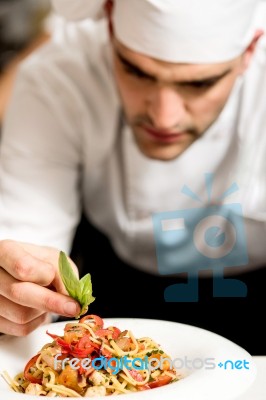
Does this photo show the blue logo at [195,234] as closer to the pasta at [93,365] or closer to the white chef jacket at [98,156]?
the white chef jacket at [98,156]

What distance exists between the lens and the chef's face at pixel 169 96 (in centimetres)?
131

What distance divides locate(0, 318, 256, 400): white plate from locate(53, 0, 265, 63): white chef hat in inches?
20.5

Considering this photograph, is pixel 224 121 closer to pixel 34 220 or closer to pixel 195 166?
pixel 195 166

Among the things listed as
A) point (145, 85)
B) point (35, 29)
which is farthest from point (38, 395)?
point (35, 29)

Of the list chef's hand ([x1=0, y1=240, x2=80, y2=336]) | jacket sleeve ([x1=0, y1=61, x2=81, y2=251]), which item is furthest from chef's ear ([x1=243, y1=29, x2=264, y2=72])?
chef's hand ([x1=0, y1=240, x2=80, y2=336])

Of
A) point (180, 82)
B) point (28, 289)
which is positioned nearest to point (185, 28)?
point (180, 82)

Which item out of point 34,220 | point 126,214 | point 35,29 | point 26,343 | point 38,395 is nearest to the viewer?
point 38,395

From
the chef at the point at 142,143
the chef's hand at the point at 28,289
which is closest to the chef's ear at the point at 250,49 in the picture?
the chef at the point at 142,143

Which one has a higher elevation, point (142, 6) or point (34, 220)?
point (142, 6)

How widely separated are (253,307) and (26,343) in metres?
0.57

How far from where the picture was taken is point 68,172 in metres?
1.65

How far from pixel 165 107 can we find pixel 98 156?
1.28 ft

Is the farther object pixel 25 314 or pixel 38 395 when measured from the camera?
pixel 25 314

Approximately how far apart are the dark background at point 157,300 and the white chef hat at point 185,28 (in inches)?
17.8
